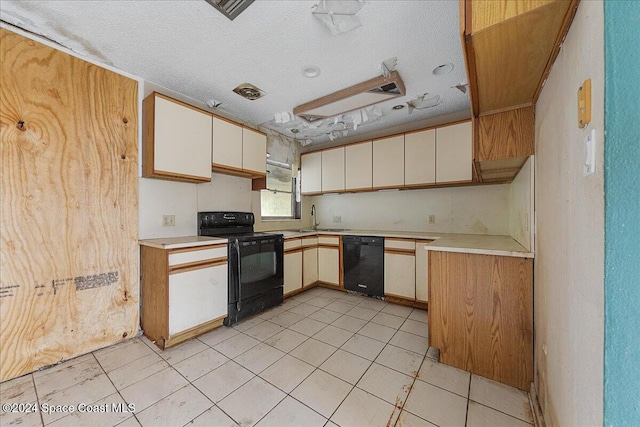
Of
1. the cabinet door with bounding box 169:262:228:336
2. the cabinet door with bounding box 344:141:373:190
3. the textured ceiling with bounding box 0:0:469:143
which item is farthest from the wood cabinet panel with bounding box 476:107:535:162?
the cabinet door with bounding box 169:262:228:336

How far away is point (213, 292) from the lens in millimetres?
2293

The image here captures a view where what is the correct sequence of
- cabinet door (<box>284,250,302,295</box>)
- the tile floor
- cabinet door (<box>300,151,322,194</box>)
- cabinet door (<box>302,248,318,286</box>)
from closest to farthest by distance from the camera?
1. the tile floor
2. cabinet door (<box>284,250,302,295</box>)
3. cabinet door (<box>302,248,318,286</box>)
4. cabinet door (<box>300,151,322,194</box>)

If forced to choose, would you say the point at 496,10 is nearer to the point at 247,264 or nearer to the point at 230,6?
the point at 230,6

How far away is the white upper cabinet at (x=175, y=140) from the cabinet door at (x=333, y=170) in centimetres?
185

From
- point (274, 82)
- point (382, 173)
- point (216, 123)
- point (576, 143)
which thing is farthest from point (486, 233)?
point (216, 123)

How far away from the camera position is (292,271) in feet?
10.5

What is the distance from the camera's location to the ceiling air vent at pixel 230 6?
146cm

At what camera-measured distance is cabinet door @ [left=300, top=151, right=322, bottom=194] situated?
3980 mm

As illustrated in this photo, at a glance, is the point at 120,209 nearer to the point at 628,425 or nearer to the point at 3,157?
the point at 3,157

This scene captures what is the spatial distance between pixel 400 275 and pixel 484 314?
1.31 m

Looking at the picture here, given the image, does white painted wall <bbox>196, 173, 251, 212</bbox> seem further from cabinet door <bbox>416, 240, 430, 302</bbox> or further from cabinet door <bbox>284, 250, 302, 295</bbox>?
cabinet door <bbox>416, 240, 430, 302</bbox>

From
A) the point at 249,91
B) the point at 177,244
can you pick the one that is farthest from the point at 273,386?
the point at 249,91

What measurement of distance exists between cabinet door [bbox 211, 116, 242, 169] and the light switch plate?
2.69 m

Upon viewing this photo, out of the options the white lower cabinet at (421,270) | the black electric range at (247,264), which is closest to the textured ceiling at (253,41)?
the black electric range at (247,264)
